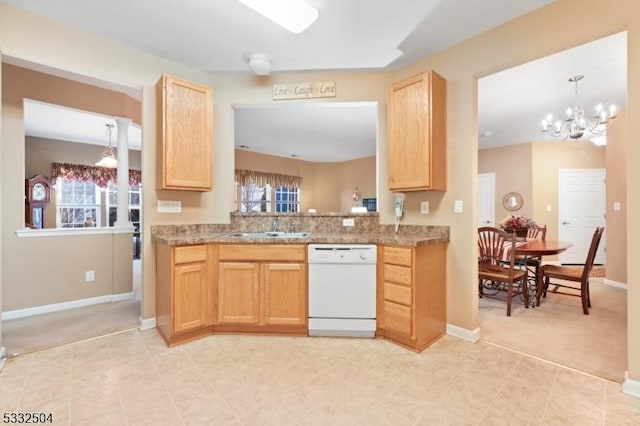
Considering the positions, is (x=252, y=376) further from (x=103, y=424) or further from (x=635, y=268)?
(x=635, y=268)

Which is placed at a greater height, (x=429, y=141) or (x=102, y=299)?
(x=429, y=141)

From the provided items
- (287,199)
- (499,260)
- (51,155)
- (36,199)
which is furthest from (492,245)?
(51,155)

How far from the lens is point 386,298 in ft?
8.48

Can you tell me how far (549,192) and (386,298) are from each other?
5.89 metres

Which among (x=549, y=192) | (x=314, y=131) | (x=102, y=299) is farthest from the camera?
(x=549, y=192)

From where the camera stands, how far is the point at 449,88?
2.73 m

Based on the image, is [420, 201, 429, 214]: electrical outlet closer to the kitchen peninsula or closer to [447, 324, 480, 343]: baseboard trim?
the kitchen peninsula

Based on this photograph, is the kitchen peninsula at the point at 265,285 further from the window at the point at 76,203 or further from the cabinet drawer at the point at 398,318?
the window at the point at 76,203

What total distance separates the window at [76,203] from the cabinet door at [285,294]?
19.6 feet

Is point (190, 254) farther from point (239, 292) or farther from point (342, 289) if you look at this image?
point (342, 289)

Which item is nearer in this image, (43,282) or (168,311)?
(168,311)

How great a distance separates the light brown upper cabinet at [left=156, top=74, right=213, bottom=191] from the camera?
2689 mm

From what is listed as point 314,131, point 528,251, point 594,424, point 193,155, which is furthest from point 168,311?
point 314,131

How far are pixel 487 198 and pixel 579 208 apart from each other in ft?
5.56
